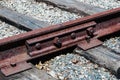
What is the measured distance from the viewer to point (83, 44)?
146 inches

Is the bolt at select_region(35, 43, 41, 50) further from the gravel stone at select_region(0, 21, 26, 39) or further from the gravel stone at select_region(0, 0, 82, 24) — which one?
the gravel stone at select_region(0, 0, 82, 24)

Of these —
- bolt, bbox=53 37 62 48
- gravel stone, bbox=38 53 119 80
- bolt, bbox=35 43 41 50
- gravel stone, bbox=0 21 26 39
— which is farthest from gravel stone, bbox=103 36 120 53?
gravel stone, bbox=0 21 26 39

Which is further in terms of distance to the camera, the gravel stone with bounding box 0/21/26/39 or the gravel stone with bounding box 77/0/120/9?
the gravel stone with bounding box 77/0/120/9

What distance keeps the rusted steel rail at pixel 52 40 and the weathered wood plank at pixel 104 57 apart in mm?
73

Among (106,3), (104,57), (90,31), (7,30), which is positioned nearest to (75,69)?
(104,57)

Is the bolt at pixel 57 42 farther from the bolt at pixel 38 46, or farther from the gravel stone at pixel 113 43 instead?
the gravel stone at pixel 113 43

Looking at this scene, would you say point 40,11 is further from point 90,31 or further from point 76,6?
point 90,31

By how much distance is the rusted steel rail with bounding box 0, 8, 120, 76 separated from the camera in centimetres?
332

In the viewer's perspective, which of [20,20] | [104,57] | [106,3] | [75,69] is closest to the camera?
[75,69]

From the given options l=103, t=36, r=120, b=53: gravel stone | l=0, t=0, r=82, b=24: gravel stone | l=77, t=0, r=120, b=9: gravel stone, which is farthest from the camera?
l=77, t=0, r=120, b=9: gravel stone

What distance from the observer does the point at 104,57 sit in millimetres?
3467

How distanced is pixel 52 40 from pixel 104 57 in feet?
1.76

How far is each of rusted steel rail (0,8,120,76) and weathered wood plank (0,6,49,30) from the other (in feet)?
1.88

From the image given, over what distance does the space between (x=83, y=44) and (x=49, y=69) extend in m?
0.54
